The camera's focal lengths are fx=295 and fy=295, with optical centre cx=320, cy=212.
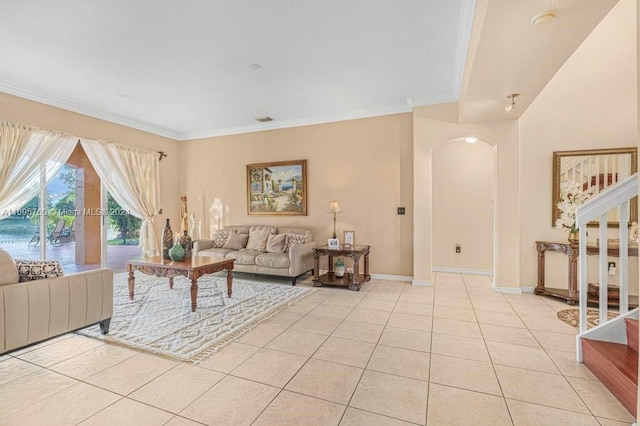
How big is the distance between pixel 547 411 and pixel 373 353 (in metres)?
1.15

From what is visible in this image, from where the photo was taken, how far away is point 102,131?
17.0 ft

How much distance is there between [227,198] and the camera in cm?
632

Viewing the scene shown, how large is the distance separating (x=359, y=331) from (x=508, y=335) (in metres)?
1.41

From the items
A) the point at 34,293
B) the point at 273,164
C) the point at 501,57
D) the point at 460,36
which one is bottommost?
the point at 34,293

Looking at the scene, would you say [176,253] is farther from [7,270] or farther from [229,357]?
[229,357]

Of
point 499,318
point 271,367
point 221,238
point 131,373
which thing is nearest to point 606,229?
point 499,318

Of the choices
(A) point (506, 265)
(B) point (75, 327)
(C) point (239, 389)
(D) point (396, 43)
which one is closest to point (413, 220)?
(A) point (506, 265)

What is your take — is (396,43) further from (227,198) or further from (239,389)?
(227,198)

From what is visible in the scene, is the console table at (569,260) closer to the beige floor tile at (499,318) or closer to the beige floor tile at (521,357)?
the beige floor tile at (499,318)

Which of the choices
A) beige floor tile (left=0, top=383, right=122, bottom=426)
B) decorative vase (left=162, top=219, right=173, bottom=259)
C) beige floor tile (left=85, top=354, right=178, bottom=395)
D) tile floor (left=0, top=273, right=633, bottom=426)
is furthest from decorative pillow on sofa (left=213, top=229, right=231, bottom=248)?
beige floor tile (left=0, top=383, right=122, bottom=426)

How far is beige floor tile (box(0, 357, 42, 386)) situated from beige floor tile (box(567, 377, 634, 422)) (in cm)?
381

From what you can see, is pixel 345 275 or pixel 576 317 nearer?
pixel 576 317

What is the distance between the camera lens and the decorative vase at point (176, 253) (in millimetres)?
3883

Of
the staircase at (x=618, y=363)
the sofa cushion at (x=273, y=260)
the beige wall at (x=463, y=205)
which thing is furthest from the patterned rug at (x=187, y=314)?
the beige wall at (x=463, y=205)
